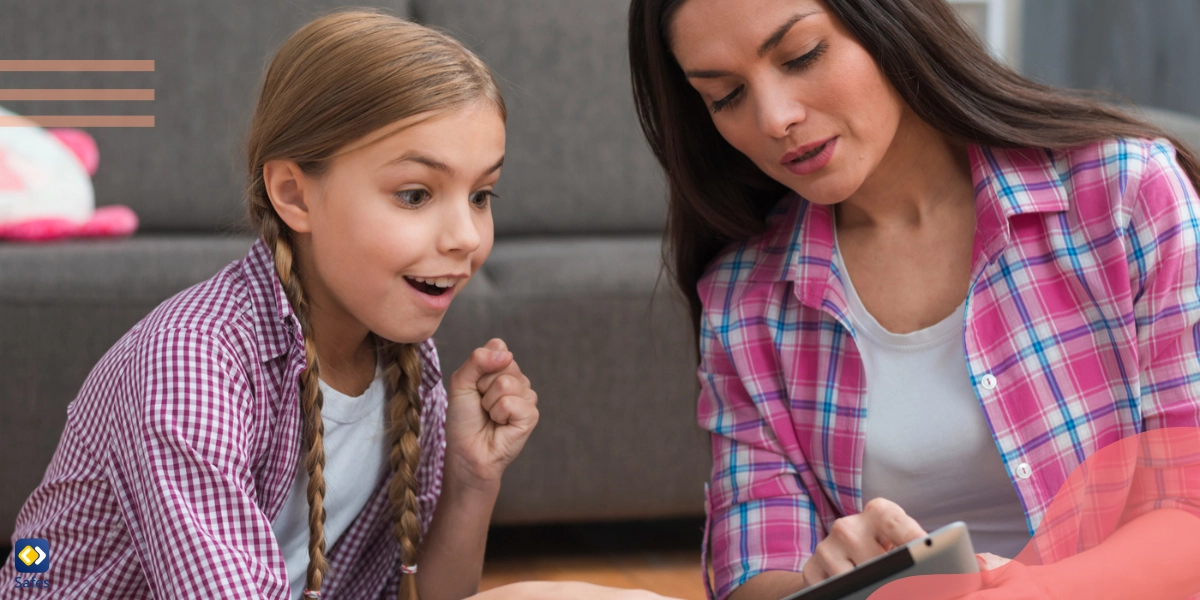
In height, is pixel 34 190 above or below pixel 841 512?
above

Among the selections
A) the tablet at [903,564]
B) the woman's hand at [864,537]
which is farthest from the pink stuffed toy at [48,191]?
the tablet at [903,564]

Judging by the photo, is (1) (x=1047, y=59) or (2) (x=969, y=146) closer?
Answer: (2) (x=969, y=146)

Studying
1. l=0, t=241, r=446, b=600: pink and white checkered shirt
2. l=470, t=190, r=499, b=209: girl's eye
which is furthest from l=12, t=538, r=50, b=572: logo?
l=470, t=190, r=499, b=209: girl's eye

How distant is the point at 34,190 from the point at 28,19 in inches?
16.0

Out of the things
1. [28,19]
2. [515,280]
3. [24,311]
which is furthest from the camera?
[28,19]

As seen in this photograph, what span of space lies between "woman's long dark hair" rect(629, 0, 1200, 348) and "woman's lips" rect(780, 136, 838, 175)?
90 millimetres

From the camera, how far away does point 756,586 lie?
1.00 m

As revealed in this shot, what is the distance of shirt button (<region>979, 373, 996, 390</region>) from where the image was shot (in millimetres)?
951

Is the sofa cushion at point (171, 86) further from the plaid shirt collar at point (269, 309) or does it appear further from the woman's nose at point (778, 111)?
the woman's nose at point (778, 111)

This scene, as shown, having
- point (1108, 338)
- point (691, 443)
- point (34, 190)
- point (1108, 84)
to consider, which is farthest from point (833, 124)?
point (1108, 84)

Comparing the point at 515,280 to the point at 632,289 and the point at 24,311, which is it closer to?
the point at 632,289

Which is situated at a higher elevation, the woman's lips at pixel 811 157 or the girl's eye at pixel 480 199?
the woman's lips at pixel 811 157

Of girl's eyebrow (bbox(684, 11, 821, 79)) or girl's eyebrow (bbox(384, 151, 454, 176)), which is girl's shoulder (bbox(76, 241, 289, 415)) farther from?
girl's eyebrow (bbox(684, 11, 821, 79))

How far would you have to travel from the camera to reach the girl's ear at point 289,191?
98 centimetres
